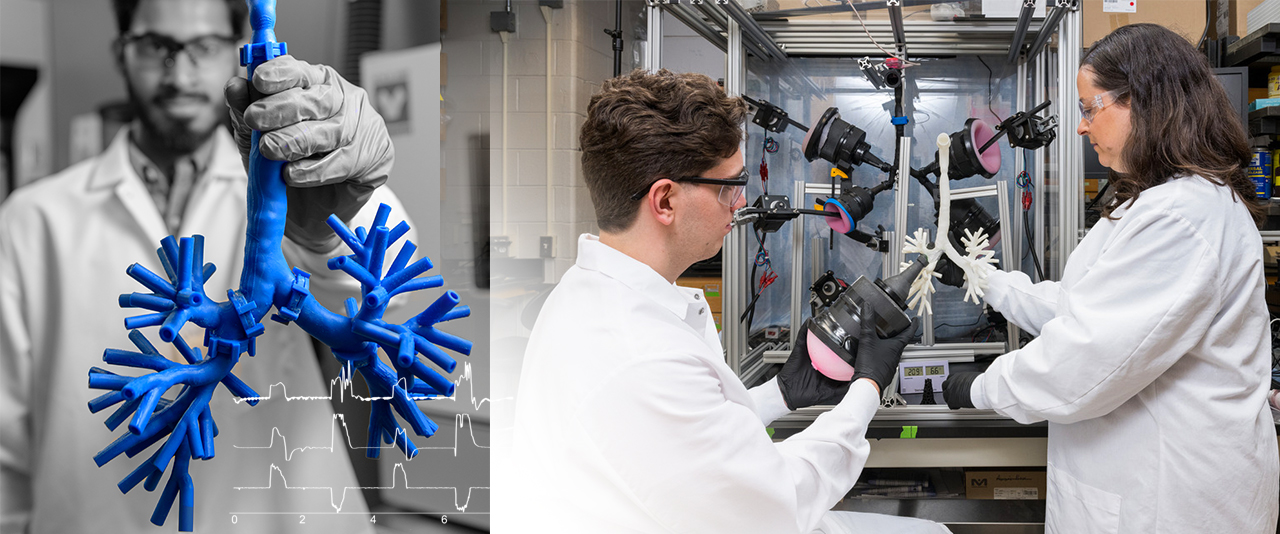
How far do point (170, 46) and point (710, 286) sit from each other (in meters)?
2.31

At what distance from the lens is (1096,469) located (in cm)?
137

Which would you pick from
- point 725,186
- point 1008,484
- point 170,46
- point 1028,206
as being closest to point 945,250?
point 1028,206

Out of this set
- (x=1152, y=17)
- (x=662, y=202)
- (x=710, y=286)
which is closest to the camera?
(x=662, y=202)

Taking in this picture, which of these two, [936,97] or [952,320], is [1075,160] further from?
[952,320]

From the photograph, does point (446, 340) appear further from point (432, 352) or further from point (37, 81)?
point (37, 81)

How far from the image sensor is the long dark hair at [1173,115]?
4.32ft

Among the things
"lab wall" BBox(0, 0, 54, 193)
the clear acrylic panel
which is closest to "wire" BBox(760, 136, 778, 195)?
the clear acrylic panel

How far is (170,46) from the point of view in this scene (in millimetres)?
1299

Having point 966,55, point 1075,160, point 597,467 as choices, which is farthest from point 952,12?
point 597,467

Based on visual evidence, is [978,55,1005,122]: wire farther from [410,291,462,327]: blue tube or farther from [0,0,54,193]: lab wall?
[0,0,54,193]: lab wall

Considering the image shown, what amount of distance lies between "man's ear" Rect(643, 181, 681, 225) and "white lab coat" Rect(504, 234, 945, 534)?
0.27 feet

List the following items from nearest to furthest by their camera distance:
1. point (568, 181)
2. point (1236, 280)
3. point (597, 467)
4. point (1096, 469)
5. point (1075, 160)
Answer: point (597, 467)
point (1236, 280)
point (1096, 469)
point (568, 181)
point (1075, 160)

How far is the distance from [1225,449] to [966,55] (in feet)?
4.10

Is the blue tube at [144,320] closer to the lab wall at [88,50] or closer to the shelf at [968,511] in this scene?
the lab wall at [88,50]
